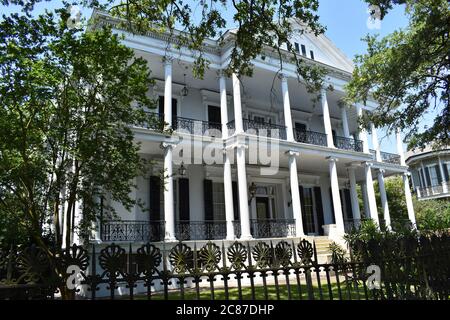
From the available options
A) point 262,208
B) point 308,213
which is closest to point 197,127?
point 262,208

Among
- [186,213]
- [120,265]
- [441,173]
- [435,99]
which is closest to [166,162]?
[186,213]

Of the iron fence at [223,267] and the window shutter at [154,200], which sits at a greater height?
the window shutter at [154,200]

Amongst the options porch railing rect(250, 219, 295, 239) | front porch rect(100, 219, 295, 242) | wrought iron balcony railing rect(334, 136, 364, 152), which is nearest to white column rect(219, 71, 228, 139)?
front porch rect(100, 219, 295, 242)

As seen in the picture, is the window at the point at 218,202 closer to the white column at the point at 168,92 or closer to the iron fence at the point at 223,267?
the white column at the point at 168,92

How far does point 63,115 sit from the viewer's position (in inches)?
263

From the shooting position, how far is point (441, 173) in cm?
3462

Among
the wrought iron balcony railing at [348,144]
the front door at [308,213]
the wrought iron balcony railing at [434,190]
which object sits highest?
the wrought iron balcony railing at [348,144]

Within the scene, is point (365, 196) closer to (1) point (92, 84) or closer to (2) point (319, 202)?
(2) point (319, 202)

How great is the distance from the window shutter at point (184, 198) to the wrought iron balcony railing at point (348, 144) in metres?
8.45

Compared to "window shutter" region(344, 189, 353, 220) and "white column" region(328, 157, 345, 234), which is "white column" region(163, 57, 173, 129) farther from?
"window shutter" region(344, 189, 353, 220)

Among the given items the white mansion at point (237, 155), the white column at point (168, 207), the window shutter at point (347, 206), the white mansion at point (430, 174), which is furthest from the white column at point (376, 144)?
the white mansion at point (430, 174)

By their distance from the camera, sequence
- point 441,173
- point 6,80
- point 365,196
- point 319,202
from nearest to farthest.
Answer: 1. point 6,80
2. point 319,202
3. point 365,196
4. point 441,173

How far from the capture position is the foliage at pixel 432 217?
64.7 ft
